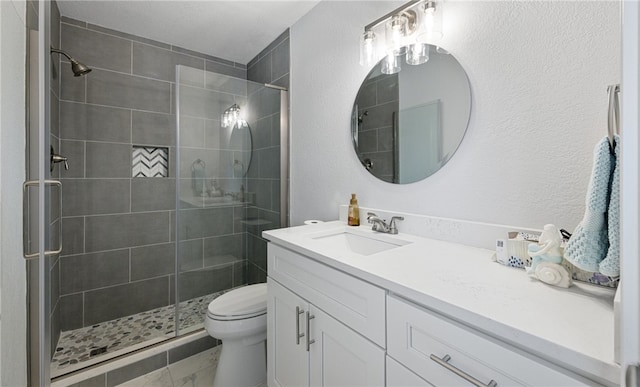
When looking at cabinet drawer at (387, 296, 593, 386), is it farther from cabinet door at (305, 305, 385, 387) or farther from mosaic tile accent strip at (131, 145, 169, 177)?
mosaic tile accent strip at (131, 145, 169, 177)

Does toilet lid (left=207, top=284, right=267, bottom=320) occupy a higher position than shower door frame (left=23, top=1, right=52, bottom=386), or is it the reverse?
shower door frame (left=23, top=1, right=52, bottom=386)

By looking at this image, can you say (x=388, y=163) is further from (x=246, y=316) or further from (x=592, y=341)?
(x=246, y=316)

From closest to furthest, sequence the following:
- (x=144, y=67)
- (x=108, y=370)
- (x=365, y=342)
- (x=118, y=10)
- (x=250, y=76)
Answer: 1. (x=365, y=342)
2. (x=108, y=370)
3. (x=118, y=10)
4. (x=144, y=67)
5. (x=250, y=76)

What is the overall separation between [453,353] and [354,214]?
0.94 metres

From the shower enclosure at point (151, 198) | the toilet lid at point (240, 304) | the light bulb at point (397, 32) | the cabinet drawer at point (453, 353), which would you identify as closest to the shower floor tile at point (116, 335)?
the shower enclosure at point (151, 198)

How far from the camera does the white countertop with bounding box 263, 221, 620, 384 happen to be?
467mm

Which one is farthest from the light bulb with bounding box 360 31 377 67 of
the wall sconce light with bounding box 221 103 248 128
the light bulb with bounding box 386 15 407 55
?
the wall sconce light with bounding box 221 103 248 128

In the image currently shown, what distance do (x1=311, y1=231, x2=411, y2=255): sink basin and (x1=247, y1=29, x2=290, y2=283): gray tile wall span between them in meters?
0.89

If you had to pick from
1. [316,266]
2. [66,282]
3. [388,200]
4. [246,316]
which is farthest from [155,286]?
[388,200]

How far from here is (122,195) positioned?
2.20m

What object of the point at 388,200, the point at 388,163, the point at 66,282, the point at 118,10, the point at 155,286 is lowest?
the point at 155,286

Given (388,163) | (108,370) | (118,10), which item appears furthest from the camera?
(118,10)

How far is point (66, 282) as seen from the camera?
202 centimetres

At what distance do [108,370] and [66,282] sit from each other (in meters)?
0.89
